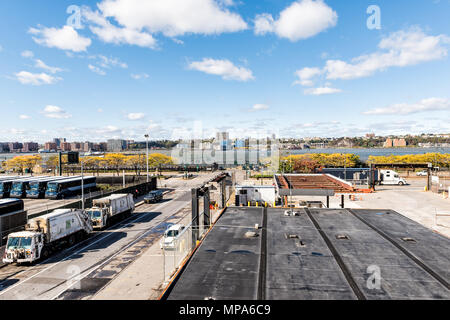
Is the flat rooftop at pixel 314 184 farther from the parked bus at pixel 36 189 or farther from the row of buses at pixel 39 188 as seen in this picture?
the parked bus at pixel 36 189

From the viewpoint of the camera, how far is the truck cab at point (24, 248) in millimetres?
18672

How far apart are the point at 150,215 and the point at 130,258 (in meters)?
13.6

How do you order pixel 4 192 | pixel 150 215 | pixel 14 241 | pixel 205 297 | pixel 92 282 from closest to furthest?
1. pixel 205 297
2. pixel 92 282
3. pixel 14 241
4. pixel 150 215
5. pixel 4 192

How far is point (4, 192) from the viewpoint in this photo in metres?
45.5

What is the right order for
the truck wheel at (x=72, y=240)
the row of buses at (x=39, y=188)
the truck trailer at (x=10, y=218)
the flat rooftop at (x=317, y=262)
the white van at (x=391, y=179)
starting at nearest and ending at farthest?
the flat rooftop at (x=317, y=262) < the truck trailer at (x=10, y=218) < the truck wheel at (x=72, y=240) < the row of buses at (x=39, y=188) < the white van at (x=391, y=179)

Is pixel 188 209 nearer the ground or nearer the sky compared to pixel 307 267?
nearer the ground

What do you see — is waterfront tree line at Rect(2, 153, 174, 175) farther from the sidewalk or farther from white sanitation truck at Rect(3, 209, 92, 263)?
the sidewalk

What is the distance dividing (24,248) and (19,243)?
665mm

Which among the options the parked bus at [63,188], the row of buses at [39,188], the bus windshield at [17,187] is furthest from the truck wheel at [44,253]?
the bus windshield at [17,187]

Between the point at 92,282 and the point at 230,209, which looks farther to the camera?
the point at 230,209

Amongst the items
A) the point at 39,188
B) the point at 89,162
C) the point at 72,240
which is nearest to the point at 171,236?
the point at 72,240

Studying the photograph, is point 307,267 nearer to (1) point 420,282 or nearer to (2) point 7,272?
(1) point 420,282
